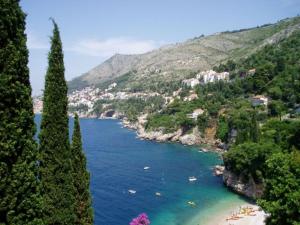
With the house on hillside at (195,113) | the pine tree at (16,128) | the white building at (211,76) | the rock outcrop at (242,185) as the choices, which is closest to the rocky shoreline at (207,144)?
the rock outcrop at (242,185)

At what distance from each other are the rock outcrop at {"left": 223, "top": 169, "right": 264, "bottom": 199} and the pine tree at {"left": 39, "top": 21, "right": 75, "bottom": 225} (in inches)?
1766

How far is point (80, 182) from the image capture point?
18484mm

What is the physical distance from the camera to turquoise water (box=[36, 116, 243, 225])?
52750 millimetres

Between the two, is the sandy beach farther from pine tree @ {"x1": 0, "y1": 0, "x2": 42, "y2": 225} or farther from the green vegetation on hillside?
pine tree @ {"x1": 0, "y1": 0, "x2": 42, "y2": 225}

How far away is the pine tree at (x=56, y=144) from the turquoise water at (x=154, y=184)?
3577 centimetres

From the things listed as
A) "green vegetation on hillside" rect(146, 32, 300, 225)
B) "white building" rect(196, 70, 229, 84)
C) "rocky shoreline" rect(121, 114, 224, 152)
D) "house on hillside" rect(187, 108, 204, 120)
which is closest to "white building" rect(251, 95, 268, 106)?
"green vegetation on hillside" rect(146, 32, 300, 225)

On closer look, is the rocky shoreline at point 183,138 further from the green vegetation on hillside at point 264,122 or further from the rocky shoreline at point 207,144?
the green vegetation on hillside at point 264,122

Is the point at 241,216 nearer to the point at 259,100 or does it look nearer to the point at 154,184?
the point at 154,184

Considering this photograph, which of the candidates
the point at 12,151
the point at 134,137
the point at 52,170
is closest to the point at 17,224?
the point at 12,151

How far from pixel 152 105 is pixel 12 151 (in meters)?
168

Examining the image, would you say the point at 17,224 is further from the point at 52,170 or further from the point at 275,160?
the point at 275,160

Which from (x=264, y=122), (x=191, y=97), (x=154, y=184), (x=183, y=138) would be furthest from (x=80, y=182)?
(x=191, y=97)

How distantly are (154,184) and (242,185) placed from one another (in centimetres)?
1668

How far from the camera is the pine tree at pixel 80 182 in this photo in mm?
18250
